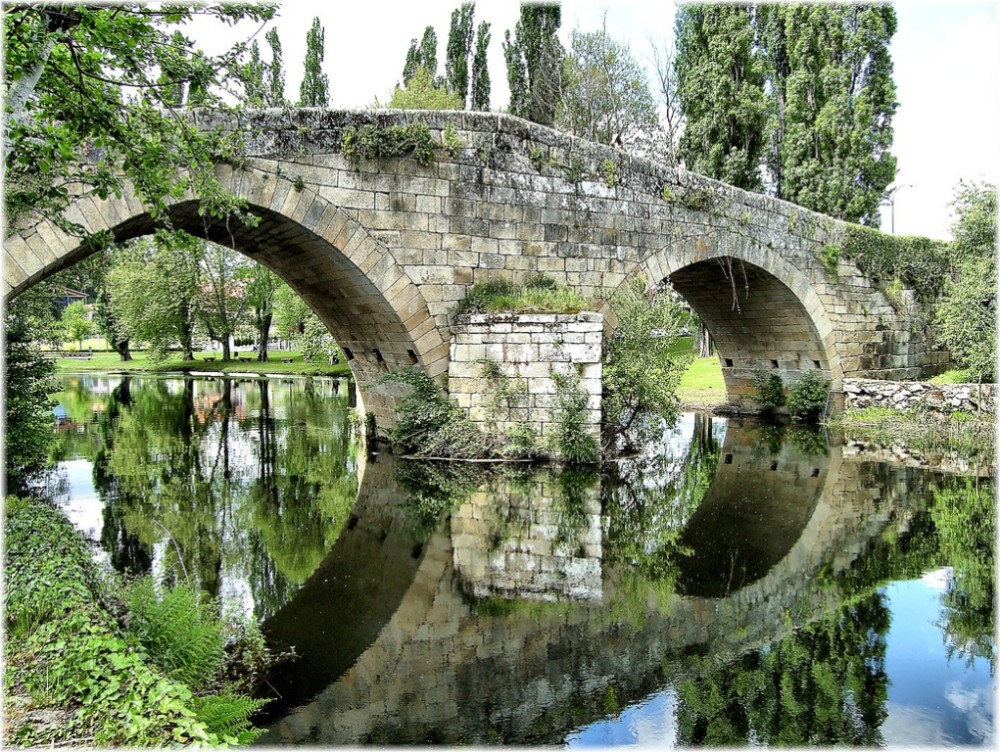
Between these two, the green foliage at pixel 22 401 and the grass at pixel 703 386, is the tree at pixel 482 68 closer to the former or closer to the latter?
the grass at pixel 703 386

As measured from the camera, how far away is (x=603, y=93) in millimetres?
32062

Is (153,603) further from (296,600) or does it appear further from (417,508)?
(417,508)

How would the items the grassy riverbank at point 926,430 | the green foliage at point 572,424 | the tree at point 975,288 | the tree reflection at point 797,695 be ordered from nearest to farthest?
the tree reflection at point 797,695, the green foliage at point 572,424, the grassy riverbank at point 926,430, the tree at point 975,288

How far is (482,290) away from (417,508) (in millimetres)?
3891

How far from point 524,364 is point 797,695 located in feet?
22.7

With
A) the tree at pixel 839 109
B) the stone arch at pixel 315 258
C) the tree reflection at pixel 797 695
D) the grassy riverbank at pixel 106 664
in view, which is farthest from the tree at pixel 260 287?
the tree reflection at pixel 797 695

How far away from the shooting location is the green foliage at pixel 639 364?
37.2 ft

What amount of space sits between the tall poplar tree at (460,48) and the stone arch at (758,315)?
69.3ft

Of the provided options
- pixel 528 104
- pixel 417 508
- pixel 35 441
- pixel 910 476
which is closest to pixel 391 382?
pixel 417 508

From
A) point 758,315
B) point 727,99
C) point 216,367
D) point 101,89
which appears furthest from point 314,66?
point 101,89

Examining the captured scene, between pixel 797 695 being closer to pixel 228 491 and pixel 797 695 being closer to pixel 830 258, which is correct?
pixel 228 491

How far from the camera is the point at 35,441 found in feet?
33.7

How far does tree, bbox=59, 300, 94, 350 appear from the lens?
2103 inches

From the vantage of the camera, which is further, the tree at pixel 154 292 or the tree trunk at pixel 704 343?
the tree at pixel 154 292
